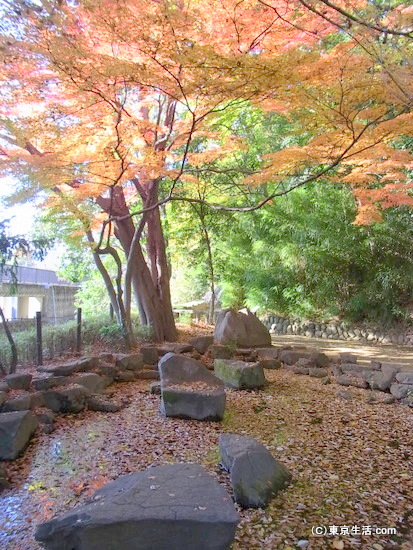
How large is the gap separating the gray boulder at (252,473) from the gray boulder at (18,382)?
77.1 inches

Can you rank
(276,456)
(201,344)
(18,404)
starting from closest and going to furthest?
(276,456), (18,404), (201,344)

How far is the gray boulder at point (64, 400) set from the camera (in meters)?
3.29

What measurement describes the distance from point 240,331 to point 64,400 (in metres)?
3.49

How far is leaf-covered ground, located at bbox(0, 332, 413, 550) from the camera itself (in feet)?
6.23

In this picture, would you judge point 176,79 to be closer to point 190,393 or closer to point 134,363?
point 190,393

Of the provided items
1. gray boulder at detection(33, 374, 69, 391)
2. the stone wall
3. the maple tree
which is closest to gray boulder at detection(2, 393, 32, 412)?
gray boulder at detection(33, 374, 69, 391)

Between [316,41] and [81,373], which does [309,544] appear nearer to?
[81,373]

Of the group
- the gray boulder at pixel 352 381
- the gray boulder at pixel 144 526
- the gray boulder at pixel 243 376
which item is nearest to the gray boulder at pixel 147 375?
the gray boulder at pixel 243 376

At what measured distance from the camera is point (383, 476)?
93.5 inches

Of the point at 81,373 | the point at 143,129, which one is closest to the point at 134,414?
the point at 81,373

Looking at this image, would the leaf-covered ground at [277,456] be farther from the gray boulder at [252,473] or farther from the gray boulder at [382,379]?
the gray boulder at [382,379]

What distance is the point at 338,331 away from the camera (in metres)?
9.67

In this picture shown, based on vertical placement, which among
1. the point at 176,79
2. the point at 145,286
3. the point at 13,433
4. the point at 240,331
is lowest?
the point at 13,433

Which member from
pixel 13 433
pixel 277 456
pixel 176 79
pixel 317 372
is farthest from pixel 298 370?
pixel 176 79
